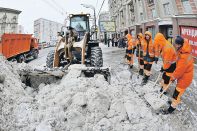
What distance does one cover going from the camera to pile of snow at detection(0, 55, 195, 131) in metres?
5.21

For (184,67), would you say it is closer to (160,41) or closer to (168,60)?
(168,60)

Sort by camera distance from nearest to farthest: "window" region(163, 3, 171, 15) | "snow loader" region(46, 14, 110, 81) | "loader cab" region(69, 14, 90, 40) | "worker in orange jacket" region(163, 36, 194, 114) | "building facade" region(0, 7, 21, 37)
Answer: "worker in orange jacket" region(163, 36, 194, 114) < "snow loader" region(46, 14, 110, 81) < "loader cab" region(69, 14, 90, 40) < "window" region(163, 3, 171, 15) < "building facade" region(0, 7, 21, 37)

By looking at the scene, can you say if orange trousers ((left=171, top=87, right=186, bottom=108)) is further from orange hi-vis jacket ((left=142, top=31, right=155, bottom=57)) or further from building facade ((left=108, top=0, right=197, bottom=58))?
building facade ((left=108, top=0, right=197, bottom=58))

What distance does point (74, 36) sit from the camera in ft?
34.0

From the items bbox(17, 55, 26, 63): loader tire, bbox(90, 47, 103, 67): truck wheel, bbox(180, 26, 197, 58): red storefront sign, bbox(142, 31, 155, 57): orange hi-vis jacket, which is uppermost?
bbox(180, 26, 197, 58): red storefront sign

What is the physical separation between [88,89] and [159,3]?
21346 mm

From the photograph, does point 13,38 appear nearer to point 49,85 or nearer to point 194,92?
point 49,85

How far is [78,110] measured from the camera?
5.71 m

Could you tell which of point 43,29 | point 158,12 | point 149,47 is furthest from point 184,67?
point 43,29

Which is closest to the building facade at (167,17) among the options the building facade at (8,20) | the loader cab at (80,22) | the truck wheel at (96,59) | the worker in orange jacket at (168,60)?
the loader cab at (80,22)

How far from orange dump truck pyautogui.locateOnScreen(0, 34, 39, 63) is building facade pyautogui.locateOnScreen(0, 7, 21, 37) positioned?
131ft

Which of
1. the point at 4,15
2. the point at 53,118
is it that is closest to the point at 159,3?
the point at 53,118

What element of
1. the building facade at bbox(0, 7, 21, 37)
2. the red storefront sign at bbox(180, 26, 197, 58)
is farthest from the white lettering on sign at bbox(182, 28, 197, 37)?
the building facade at bbox(0, 7, 21, 37)

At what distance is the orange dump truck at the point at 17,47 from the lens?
15.9 m
